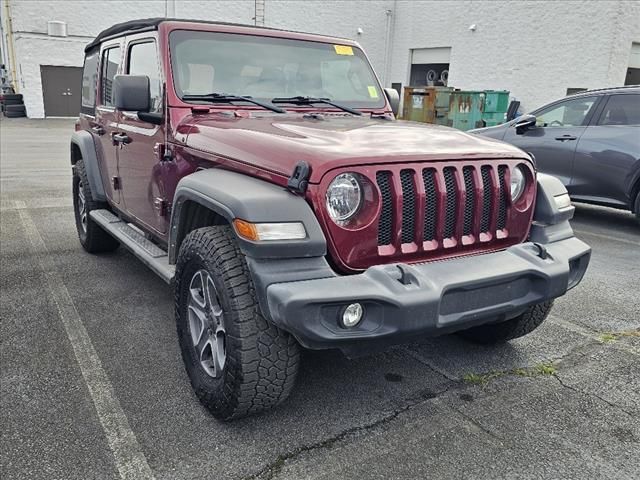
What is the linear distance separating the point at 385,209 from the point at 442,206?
11.8 inches

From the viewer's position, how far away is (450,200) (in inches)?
104

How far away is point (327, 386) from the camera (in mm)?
2990

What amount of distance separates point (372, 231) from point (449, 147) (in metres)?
0.68

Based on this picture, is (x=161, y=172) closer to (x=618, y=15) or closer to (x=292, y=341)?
(x=292, y=341)

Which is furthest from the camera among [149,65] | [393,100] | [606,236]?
[606,236]

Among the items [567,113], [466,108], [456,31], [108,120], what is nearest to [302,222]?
[108,120]

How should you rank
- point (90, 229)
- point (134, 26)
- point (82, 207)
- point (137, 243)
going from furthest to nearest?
point (82, 207)
point (90, 229)
point (134, 26)
point (137, 243)

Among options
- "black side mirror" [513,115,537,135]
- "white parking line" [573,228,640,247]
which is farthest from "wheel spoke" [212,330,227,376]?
"black side mirror" [513,115,537,135]

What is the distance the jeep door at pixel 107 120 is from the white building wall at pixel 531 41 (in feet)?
53.9

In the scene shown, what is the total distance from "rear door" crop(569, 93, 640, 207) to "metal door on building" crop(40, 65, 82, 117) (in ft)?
69.2

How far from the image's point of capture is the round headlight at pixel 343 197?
2.36m

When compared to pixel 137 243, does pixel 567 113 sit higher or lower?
higher

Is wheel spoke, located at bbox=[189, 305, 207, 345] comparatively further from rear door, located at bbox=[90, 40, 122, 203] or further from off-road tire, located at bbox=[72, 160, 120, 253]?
off-road tire, located at bbox=[72, 160, 120, 253]

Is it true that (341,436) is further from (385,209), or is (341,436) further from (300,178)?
(300,178)
